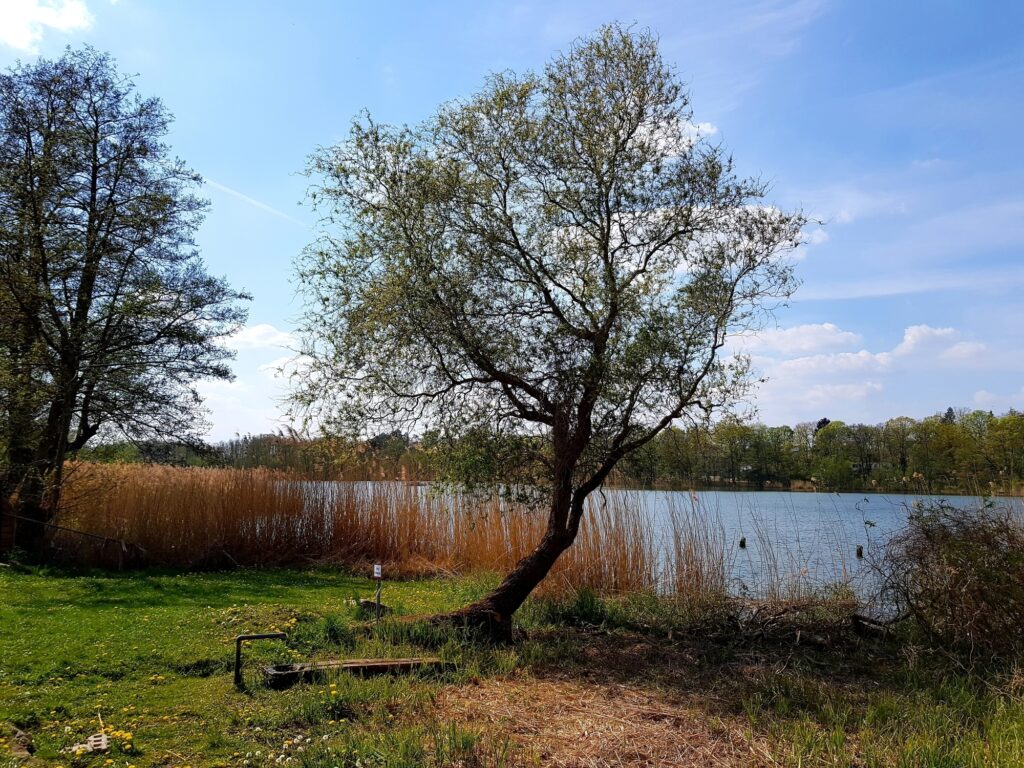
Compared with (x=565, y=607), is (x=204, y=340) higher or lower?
higher

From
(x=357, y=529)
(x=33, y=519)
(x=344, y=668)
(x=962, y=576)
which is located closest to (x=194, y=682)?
(x=344, y=668)

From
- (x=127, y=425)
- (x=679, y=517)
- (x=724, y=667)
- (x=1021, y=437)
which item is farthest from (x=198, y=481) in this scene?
(x=1021, y=437)

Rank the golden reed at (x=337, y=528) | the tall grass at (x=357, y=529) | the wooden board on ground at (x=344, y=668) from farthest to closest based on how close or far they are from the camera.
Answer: the golden reed at (x=337, y=528) < the tall grass at (x=357, y=529) < the wooden board on ground at (x=344, y=668)

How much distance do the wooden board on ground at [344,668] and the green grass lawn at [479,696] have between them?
126 mm

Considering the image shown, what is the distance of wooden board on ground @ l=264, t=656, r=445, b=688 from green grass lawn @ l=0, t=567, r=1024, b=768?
126mm

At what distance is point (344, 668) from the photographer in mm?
4984

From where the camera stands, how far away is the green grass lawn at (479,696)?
3.71m

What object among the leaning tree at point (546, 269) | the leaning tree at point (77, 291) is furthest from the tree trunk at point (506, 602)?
the leaning tree at point (77, 291)

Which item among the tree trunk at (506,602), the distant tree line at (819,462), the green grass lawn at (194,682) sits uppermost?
the distant tree line at (819,462)

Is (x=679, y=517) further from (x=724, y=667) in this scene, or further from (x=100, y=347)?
(x=100, y=347)

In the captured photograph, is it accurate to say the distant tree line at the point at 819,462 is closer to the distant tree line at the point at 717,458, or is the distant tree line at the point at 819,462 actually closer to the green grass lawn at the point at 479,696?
the distant tree line at the point at 717,458

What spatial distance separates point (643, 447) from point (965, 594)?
284 cm

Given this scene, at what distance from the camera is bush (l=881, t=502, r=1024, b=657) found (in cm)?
582

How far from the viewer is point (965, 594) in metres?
5.92
